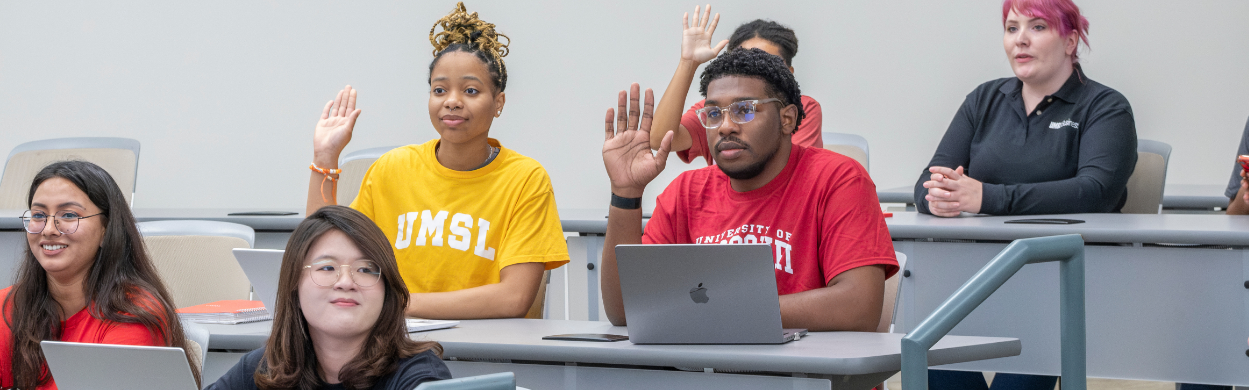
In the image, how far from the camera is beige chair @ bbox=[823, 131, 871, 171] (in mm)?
3516

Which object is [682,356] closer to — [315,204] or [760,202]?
[760,202]

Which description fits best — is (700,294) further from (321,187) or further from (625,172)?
(321,187)

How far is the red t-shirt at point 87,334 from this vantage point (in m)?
1.69

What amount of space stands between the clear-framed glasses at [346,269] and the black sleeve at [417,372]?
0.39 feet

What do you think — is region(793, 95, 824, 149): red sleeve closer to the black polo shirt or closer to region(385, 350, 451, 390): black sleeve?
the black polo shirt

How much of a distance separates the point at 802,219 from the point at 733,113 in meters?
0.23

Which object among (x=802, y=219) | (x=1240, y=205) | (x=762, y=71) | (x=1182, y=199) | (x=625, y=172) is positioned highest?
(x=762, y=71)

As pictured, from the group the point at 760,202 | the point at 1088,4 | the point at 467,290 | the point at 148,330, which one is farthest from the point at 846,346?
the point at 1088,4

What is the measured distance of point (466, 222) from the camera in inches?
84.6

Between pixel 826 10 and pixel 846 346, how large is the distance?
11.7ft

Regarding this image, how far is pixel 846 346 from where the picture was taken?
1.50m

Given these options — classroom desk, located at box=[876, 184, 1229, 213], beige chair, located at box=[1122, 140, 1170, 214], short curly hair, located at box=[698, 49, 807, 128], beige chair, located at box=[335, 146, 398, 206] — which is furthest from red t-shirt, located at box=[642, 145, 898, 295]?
beige chair, located at box=[335, 146, 398, 206]

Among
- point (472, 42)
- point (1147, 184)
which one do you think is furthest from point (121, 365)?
point (1147, 184)

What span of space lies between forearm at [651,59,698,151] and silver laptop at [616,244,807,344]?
2.94 feet
